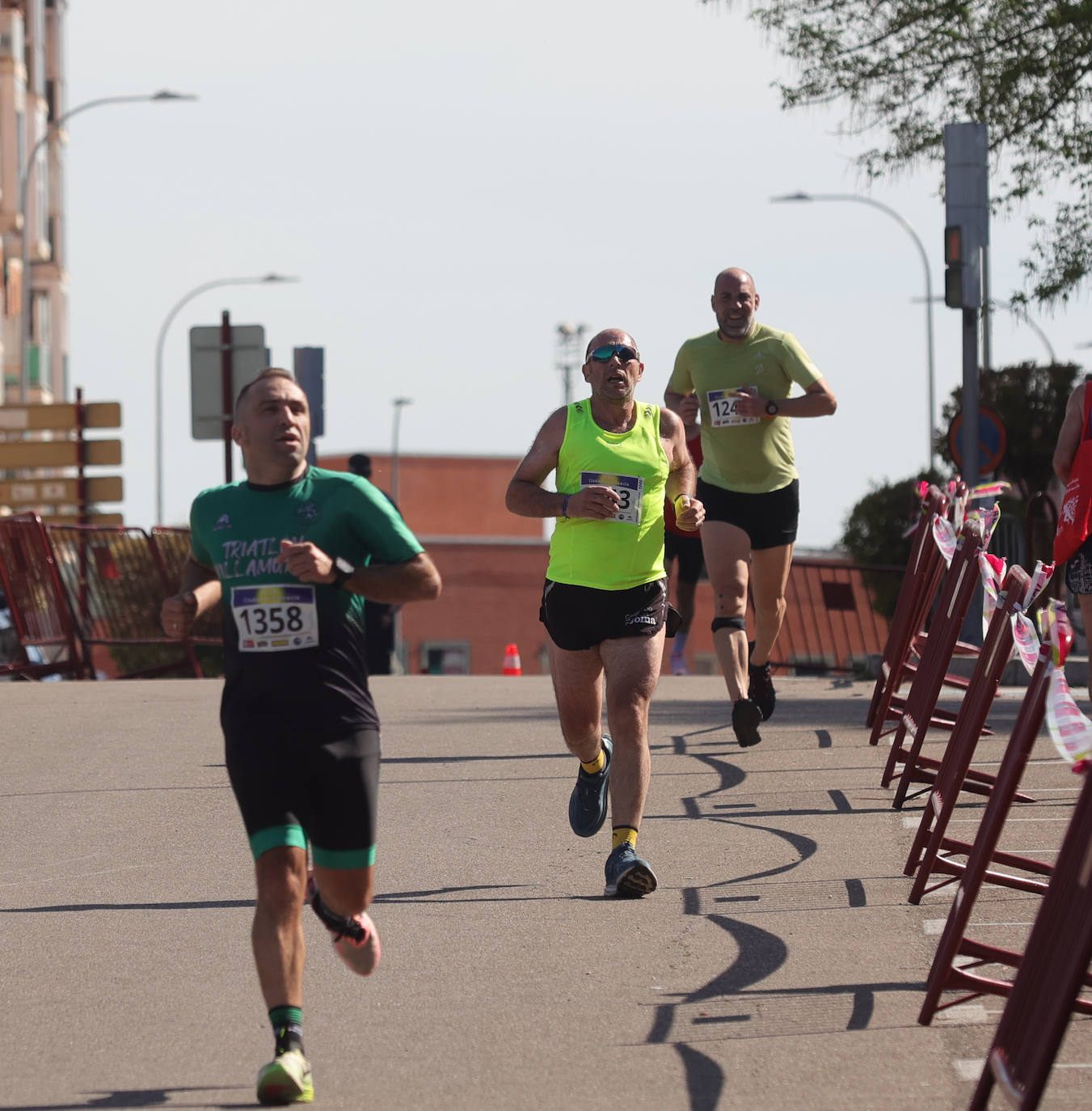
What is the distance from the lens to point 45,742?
37.6ft

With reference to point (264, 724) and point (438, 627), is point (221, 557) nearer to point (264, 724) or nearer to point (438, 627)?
point (264, 724)

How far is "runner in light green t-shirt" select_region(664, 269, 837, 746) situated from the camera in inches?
393

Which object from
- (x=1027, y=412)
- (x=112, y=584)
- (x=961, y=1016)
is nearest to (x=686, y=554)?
(x=112, y=584)

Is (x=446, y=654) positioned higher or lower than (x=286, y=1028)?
lower

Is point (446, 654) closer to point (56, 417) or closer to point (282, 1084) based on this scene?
point (56, 417)

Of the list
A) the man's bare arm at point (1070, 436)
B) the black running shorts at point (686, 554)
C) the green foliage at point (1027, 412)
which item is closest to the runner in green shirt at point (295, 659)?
the man's bare arm at point (1070, 436)

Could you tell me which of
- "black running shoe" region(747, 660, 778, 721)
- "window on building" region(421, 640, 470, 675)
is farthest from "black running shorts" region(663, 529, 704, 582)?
"window on building" region(421, 640, 470, 675)

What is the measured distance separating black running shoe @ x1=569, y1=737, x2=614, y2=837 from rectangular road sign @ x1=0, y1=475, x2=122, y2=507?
21360 mm

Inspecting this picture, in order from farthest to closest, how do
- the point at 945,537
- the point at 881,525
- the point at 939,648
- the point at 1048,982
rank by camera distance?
the point at 881,525, the point at 945,537, the point at 939,648, the point at 1048,982

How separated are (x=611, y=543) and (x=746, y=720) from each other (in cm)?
269

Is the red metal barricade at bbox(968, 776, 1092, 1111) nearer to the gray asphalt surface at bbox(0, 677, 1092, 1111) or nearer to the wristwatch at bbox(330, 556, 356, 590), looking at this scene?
the gray asphalt surface at bbox(0, 677, 1092, 1111)

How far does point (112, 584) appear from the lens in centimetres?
1844

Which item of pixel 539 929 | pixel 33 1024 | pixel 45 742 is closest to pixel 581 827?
pixel 539 929

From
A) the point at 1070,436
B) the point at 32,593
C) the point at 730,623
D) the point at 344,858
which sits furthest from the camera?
the point at 32,593
